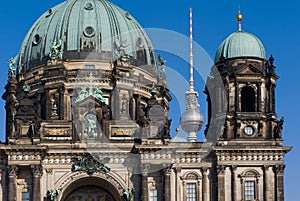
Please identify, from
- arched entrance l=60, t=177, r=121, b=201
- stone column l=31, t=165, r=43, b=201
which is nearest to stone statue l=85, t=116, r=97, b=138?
arched entrance l=60, t=177, r=121, b=201

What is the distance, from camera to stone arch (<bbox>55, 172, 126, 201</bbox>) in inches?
2844

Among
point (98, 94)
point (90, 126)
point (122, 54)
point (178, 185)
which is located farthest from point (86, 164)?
point (122, 54)

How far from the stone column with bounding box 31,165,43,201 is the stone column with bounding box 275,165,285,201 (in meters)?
16.4

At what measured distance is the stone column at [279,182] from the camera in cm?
7212

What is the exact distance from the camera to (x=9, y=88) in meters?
81.8

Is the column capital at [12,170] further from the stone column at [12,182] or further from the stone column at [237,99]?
the stone column at [237,99]

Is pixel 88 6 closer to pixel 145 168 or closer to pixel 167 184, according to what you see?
pixel 145 168

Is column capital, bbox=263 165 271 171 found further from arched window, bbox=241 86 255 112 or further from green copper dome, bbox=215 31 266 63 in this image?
green copper dome, bbox=215 31 266 63

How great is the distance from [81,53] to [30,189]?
48.7 feet

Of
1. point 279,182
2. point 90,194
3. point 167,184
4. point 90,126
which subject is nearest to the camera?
point 167,184

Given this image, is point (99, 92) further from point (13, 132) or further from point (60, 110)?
point (13, 132)

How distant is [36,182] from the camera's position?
70.8 metres

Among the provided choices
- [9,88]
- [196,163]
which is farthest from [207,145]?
[9,88]

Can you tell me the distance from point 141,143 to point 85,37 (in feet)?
45.9
